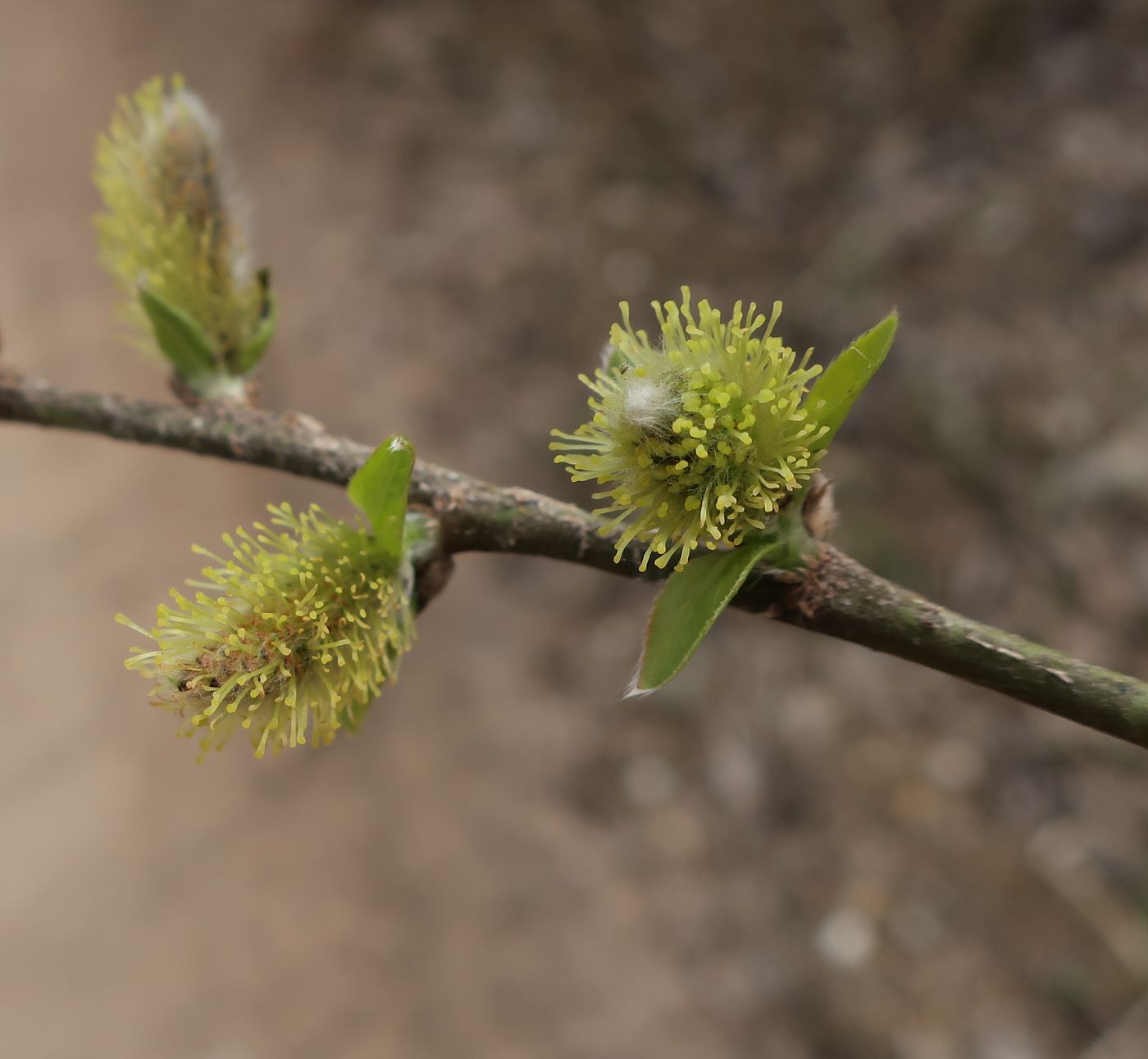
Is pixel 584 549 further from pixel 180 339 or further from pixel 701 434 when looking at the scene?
pixel 180 339

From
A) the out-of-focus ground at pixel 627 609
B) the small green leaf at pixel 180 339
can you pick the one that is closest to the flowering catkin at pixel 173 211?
the small green leaf at pixel 180 339

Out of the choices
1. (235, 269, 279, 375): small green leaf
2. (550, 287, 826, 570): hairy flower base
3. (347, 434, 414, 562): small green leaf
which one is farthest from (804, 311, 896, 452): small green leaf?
(235, 269, 279, 375): small green leaf

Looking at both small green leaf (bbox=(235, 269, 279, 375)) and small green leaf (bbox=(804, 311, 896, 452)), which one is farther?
small green leaf (bbox=(235, 269, 279, 375))

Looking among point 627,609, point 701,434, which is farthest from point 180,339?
point 627,609

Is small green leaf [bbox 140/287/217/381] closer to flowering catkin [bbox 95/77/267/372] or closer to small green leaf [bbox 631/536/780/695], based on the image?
flowering catkin [bbox 95/77/267/372]

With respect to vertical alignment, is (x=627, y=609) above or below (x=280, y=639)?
above

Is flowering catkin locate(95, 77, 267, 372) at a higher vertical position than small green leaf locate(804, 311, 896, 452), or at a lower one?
higher

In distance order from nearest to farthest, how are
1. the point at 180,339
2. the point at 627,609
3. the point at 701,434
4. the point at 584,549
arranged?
the point at 701,434 → the point at 584,549 → the point at 180,339 → the point at 627,609
